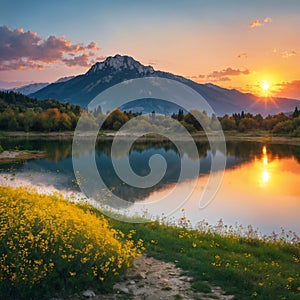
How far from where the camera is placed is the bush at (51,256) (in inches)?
285

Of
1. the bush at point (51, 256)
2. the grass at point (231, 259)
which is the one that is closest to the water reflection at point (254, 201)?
the grass at point (231, 259)

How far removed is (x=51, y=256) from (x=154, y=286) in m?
2.43

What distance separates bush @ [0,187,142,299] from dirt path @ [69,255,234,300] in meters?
0.29

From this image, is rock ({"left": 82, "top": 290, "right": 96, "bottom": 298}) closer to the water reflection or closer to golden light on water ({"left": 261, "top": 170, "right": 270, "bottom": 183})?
the water reflection

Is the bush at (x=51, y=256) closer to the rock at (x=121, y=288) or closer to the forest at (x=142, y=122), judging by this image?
the rock at (x=121, y=288)

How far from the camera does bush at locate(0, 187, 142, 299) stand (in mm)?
7230

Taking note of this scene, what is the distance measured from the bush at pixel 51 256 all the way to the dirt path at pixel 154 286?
0.96 feet

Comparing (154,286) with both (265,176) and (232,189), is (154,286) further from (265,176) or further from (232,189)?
(265,176)

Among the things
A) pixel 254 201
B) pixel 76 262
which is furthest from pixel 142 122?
pixel 76 262

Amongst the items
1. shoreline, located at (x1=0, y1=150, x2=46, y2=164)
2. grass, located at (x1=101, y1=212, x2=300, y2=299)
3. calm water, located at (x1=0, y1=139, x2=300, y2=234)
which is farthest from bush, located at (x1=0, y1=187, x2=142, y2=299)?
shoreline, located at (x1=0, y1=150, x2=46, y2=164)

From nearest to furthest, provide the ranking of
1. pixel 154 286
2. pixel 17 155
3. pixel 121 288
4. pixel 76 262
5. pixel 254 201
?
pixel 76 262 < pixel 121 288 < pixel 154 286 < pixel 254 201 < pixel 17 155

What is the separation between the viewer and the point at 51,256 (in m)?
7.47

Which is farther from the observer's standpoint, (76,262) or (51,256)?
(76,262)

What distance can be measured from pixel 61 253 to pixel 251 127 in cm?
12343
